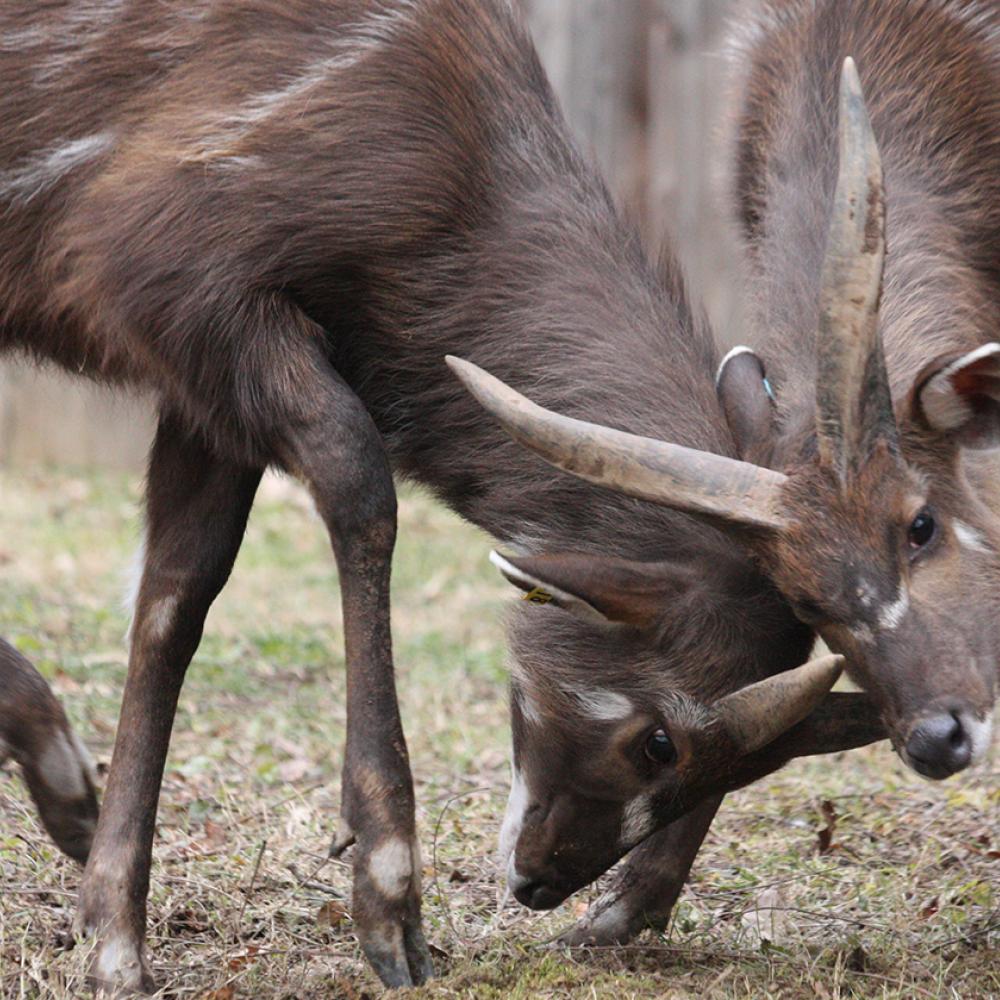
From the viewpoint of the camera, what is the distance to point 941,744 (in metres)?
3.89

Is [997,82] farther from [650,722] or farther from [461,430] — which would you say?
[650,722]

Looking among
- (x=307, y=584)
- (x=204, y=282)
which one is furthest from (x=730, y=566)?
(x=307, y=584)

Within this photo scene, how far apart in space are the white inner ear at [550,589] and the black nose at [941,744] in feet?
2.38

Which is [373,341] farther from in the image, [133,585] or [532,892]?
[532,892]

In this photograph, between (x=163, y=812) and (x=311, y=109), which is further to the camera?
(x=163, y=812)

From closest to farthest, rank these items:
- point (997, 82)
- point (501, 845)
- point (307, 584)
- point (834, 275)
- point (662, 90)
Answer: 1. point (834, 275)
2. point (501, 845)
3. point (997, 82)
4. point (307, 584)
5. point (662, 90)

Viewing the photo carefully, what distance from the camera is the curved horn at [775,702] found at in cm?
388

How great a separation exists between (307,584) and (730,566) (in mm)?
5738

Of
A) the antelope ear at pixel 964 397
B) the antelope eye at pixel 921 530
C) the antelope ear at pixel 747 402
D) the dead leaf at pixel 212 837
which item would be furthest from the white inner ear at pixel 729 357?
the dead leaf at pixel 212 837

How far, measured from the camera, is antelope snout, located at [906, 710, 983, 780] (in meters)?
3.89

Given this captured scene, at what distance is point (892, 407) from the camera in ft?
13.3

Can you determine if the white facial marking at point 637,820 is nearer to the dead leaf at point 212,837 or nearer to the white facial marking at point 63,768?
the white facial marking at point 63,768

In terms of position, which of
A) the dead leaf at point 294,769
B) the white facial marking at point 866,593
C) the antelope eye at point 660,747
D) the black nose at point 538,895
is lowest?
the dead leaf at point 294,769

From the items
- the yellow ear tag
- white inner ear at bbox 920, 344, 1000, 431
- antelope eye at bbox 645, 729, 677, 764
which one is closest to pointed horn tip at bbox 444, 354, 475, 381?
the yellow ear tag
